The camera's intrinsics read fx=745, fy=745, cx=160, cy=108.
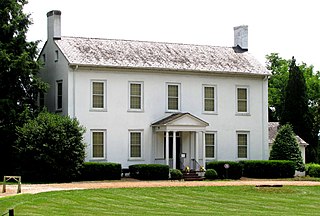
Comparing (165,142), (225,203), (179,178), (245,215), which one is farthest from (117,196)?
(165,142)

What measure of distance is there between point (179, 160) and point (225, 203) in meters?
19.5

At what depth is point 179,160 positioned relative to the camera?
47.7 m

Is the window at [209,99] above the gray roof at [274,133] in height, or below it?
above

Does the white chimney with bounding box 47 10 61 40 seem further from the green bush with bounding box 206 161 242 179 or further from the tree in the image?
the tree

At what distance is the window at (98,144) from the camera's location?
45062 mm

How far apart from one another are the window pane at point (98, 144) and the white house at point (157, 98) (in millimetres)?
61

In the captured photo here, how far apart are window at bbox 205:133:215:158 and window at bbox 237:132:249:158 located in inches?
78.9

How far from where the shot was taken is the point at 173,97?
47562mm

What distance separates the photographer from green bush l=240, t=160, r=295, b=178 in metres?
47.2

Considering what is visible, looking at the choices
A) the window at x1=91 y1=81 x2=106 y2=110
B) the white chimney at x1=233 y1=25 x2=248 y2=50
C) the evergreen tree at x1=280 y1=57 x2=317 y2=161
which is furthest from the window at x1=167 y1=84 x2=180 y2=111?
the evergreen tree at x1=280 y1=57 x2=317 y2=161

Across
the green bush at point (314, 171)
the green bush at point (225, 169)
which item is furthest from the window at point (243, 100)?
the green bush at point (314, 171)

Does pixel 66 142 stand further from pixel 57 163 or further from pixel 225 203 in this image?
pixel 225 203

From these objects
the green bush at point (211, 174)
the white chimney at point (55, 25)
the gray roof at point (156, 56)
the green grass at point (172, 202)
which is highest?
the white chimney at point (55, 25)

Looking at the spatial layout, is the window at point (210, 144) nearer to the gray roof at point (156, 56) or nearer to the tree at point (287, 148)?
the tree at point (287, 148)
